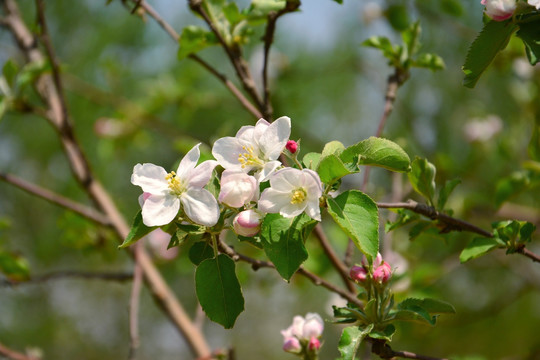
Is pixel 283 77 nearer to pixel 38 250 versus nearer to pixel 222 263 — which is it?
pixel 222 263

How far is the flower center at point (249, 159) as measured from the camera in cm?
63

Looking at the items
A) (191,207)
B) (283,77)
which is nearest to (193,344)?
(191,207)

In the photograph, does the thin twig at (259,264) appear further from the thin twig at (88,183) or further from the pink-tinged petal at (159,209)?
the thin twig at (88,183)

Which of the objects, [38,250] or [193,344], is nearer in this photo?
[193,344]

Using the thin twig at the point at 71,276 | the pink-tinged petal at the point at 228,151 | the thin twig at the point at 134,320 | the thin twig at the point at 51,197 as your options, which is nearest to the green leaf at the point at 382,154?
the pink-tinged petal at the point at 228,151

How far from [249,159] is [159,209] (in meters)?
0.12

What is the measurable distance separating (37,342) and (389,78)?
204 inches

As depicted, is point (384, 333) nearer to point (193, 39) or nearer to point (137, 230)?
point (137, 230)

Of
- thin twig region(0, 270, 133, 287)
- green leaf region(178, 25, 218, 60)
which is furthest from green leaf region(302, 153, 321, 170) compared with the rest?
thin twig region(0, 270, 133, 287)

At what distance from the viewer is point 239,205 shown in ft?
1.94

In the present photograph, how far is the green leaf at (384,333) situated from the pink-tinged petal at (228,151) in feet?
0.85

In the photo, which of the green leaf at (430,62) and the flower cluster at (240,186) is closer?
the flower cluster at (240,186)

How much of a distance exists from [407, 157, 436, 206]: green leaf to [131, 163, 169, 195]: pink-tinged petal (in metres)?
0.35

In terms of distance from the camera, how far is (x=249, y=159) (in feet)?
2.08
